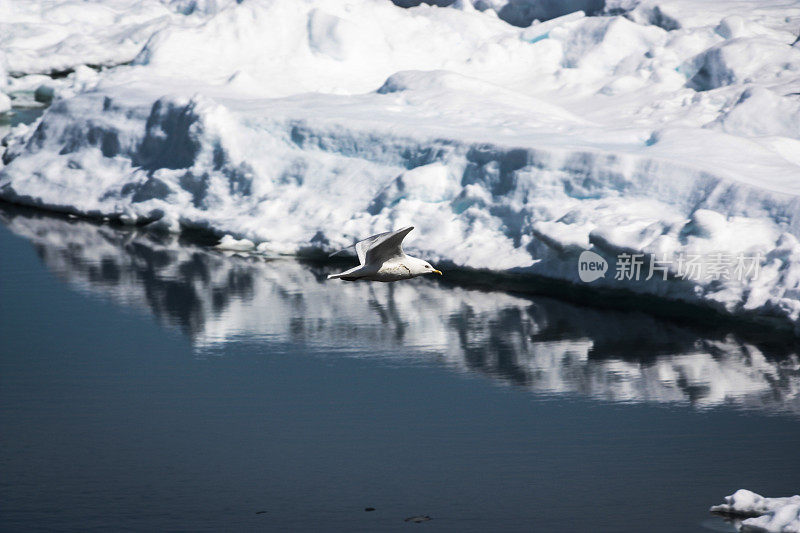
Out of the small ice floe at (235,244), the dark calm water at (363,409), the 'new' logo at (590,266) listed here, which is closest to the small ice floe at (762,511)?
the dark calm water at (363,409)

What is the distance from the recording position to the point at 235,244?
1717cm

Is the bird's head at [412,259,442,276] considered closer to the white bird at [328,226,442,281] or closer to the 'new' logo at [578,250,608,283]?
the white bird at [328,226,442,281]

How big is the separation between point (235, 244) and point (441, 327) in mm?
4175

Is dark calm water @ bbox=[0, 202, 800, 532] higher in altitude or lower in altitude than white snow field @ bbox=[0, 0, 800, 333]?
lower

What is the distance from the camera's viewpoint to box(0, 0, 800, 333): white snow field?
1424cm

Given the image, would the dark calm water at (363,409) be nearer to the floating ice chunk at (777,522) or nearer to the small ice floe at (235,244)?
the floating ice chunk at (777,522)

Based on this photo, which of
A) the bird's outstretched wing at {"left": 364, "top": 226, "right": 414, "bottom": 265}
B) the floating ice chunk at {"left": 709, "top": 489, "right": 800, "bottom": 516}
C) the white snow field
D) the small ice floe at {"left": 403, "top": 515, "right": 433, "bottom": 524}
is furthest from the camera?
the white snow field

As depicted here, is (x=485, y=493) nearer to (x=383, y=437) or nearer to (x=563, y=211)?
(x=383, y=437)

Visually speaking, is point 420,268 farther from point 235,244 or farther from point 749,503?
point 235,244

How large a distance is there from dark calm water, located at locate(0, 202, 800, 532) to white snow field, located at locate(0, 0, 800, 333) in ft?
2.83

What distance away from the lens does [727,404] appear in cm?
1175

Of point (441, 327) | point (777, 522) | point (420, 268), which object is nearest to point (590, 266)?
point (441, 327)

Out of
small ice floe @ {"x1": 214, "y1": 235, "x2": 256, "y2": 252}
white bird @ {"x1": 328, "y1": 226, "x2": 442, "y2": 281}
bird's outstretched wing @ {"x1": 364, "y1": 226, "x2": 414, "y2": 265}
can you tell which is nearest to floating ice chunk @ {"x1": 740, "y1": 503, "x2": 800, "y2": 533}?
white bird @ {"x1": 328, "y1": 226, "x2": 442, "y2": 281}

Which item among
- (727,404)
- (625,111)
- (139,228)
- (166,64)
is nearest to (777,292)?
(727,404)
